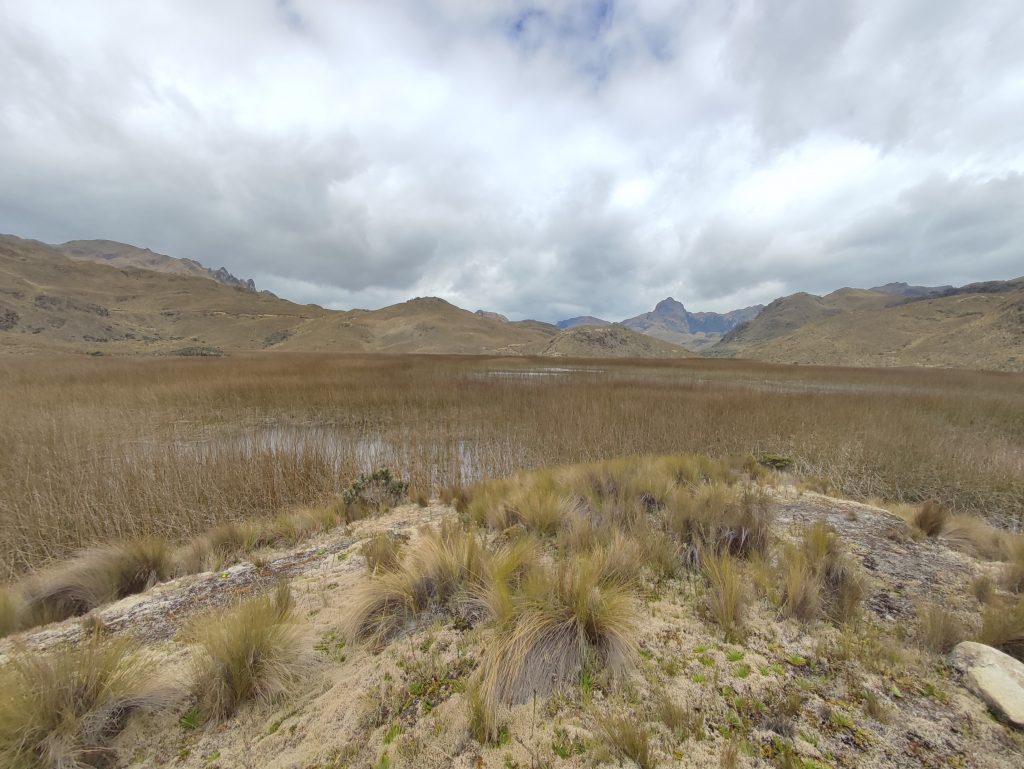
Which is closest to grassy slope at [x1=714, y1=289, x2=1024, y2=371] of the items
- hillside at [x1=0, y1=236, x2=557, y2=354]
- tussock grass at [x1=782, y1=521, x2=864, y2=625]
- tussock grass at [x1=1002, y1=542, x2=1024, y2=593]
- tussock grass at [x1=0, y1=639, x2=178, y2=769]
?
hillside at [x1=0, y1=236, x2=557, y2=354]

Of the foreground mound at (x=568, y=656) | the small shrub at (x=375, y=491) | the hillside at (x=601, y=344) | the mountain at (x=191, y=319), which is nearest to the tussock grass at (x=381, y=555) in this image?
the foreground mound at (x=568, y=656)

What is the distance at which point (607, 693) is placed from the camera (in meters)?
2.05

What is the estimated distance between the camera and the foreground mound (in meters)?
1.77

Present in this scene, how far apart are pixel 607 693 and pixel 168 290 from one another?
501 feet

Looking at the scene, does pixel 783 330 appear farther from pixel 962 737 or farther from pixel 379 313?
pixel 962 737

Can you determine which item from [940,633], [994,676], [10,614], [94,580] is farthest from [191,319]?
[994,676]

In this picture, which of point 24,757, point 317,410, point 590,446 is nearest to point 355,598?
point 24,757

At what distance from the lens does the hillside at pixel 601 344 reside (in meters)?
67.6

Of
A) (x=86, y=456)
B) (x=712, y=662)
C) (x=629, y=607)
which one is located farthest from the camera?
(x=86, y=456)

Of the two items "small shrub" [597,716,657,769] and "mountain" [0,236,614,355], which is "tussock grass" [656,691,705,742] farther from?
"mountain" [0,236,614,355]

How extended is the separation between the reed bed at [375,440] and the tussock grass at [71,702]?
4.09 m

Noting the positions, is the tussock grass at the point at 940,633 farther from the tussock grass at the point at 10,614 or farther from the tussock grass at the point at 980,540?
the tussock grass at the point at 10,614

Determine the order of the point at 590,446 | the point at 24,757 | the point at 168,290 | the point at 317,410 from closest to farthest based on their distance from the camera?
the point at 24,757 < the point at 590,446 < the point at 317,410 < the point at 168,290

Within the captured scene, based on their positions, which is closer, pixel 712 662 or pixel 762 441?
pixel 712 662
